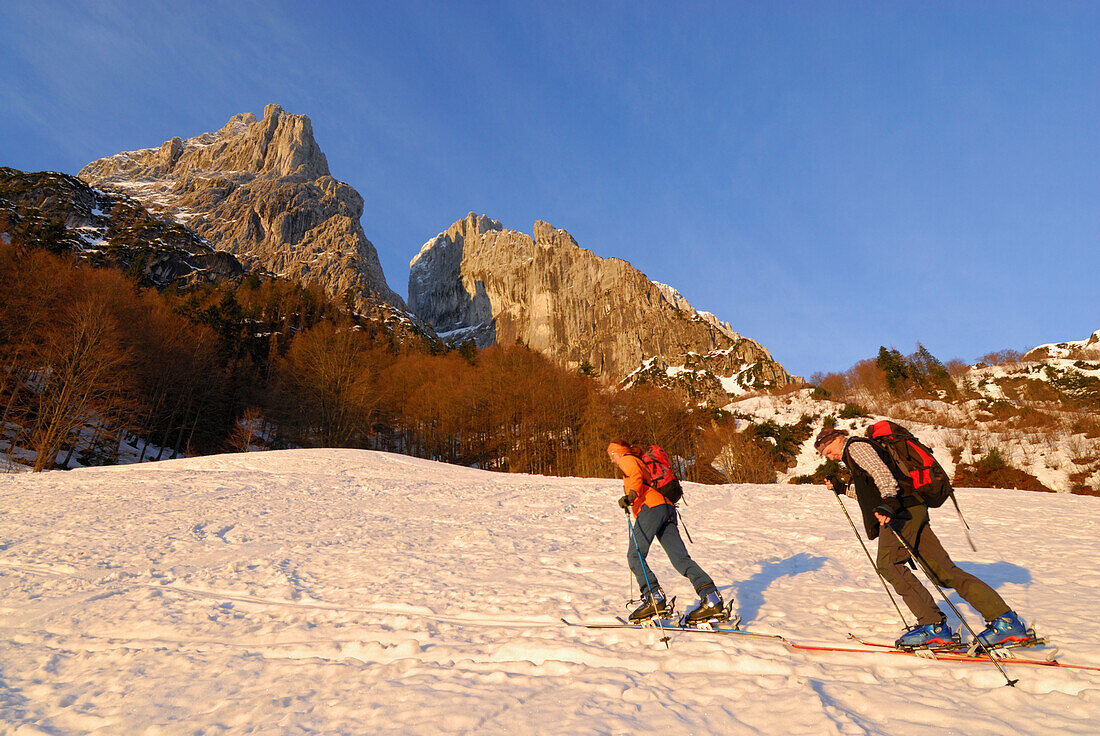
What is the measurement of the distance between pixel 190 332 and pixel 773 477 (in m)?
47.8

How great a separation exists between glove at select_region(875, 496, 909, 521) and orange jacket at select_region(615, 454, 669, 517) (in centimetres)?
198

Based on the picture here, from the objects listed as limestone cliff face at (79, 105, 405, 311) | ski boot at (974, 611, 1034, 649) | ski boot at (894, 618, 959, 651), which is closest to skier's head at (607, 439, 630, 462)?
ski boot at (894, 618, 959, 651)

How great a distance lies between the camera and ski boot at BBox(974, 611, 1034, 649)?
3.91 meters

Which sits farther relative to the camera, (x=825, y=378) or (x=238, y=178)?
(x=238, y=178)

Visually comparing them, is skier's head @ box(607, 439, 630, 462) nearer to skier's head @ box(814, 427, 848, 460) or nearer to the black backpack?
skier's head @ box(814, 427, 848, 460)

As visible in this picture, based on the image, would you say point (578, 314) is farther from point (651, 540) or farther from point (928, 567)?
point (928, 567)

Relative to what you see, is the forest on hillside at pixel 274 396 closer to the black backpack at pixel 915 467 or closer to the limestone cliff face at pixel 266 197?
the black backpack at pixel 915 467

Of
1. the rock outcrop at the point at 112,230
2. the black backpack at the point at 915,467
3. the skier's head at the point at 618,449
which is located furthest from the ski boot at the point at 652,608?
the rock outcrop at the point at 112,230

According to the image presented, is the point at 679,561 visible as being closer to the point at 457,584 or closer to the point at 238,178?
the point at 457,584

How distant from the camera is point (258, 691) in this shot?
376 centimetres

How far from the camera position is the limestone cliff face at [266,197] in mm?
128000

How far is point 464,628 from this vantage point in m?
5.14

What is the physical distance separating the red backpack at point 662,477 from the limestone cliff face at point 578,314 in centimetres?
10485

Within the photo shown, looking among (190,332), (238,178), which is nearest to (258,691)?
(190,332)
